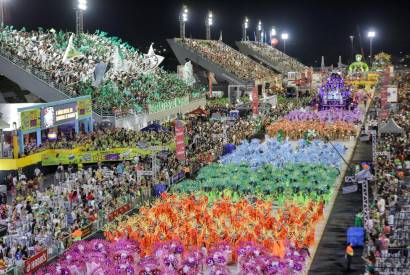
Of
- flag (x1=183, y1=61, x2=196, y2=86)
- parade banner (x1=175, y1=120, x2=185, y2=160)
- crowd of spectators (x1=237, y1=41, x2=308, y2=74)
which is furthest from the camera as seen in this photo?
crowd of spectators (x1=237, y1=41, x2=308, y2=74)

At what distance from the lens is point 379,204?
78.6 ft

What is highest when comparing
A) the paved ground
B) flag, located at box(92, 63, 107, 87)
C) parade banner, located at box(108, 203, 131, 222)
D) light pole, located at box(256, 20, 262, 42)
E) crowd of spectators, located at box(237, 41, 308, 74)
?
light pole, located at box(256, 20, 262, 42)

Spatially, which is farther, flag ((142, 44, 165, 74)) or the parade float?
flag ((142, 44, 165, 74))

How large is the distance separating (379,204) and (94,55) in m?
37.6

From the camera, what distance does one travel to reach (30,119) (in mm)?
37562

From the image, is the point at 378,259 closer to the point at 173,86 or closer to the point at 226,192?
the point at 226,192

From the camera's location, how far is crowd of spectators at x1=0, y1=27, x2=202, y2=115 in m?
49.9

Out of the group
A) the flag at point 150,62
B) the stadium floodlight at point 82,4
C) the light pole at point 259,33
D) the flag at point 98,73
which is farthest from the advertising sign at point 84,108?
the light pole at point 259,33

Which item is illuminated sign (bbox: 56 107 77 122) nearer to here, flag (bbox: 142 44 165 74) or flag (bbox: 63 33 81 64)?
flag (bbox: 63 33 81 64)

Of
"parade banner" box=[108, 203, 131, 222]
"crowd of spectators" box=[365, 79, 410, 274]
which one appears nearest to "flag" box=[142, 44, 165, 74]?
"crowd of spectators" box=[365, 79, 410, 274]

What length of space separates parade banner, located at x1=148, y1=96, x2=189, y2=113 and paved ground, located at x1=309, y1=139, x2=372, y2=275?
25.5 m

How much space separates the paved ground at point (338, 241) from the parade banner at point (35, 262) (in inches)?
298

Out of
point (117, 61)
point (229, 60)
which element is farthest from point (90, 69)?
point (229, 60)

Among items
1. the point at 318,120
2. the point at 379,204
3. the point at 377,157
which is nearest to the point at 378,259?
the point at 379,204
